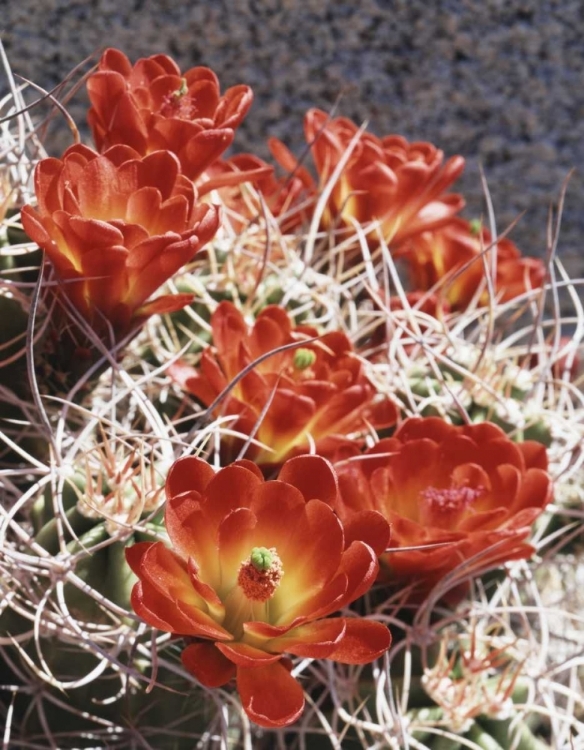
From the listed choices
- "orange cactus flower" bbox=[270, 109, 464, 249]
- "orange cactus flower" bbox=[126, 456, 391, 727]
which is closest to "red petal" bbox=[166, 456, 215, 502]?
"orange cactus flower" bbox=[126, 456, 391, 727]

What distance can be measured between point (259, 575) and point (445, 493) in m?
0.18

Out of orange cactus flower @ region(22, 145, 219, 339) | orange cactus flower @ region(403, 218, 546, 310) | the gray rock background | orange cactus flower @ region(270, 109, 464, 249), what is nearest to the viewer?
orange cactus flower @ region(22, 145, 219, 339)

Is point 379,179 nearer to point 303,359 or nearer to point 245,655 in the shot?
Result: point 303,359

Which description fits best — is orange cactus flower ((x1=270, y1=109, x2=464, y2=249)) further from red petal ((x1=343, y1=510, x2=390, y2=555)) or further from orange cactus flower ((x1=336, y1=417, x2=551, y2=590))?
red petal ((x1=343, y1=510, x2=390, y2=555))

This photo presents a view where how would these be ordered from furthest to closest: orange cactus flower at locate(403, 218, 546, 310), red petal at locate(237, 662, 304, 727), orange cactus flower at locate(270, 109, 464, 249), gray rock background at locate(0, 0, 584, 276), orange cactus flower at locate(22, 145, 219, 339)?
gray rock background at locate(0, 0, 584, 276)
orange cactus flower at locate(403, 218, 546, 310)
orange cactus flower at locate(270, 109, 464, 249)
orange cactus flower at locate(22, 145, 219, 339)
red petal at locate(237, 662, 304, 727)

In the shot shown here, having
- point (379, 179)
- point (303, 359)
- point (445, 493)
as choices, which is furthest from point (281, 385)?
point (379, 179)

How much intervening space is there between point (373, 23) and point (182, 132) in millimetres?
666

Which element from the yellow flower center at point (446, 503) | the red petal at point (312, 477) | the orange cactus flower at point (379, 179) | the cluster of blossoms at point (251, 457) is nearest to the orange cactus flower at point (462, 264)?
the orange cactus flower at point (379, 179)

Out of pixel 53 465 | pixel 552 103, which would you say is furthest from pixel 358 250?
pixel 552 103

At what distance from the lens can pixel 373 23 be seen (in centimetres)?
122

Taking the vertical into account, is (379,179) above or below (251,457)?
above

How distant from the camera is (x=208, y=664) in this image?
495mm

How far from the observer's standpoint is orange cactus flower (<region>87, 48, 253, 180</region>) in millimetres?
647

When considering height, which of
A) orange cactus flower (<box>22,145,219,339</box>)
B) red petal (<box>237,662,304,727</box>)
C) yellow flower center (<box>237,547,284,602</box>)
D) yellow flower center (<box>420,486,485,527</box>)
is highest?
orange cactus flower (<box>22,145,219,339</box>)
